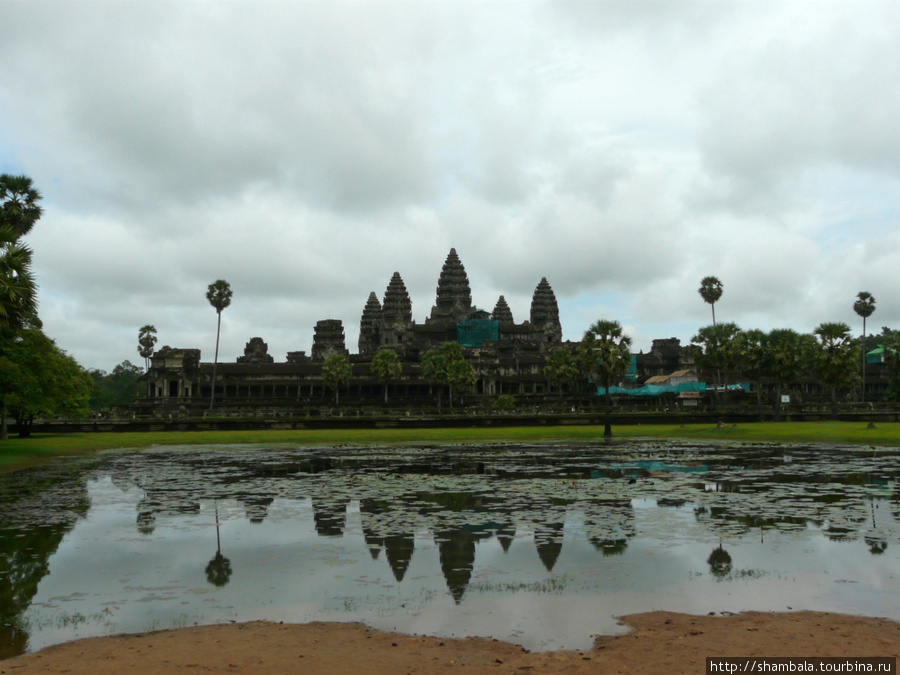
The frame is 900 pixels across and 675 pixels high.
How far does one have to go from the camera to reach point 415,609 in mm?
10070

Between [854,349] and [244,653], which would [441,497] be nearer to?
[244,653]

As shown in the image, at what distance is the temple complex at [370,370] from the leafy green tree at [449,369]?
6748mm

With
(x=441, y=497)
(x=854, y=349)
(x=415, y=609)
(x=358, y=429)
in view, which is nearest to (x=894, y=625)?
(x=415, y=609)

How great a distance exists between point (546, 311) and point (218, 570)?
444ft

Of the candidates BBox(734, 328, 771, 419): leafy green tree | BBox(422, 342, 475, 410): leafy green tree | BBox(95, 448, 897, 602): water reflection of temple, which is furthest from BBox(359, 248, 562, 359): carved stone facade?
BBox(95, 448, 897, 602): water reflection of temple

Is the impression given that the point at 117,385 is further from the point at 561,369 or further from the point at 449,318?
the point at 561,369

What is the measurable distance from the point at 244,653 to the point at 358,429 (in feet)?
179

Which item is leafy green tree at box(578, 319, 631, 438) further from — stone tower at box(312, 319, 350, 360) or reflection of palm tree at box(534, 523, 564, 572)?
stone tower at box(312, 319, 350, 360)

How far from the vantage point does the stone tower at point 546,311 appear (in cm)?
14400

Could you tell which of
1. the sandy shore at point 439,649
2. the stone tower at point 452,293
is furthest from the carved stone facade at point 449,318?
the sandy shore at point 439,649

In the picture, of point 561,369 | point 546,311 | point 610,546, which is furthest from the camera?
point 546,311

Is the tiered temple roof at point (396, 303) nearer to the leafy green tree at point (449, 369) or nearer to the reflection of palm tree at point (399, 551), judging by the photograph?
the leafy green tree at point (449, 369)

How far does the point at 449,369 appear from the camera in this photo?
8419cm

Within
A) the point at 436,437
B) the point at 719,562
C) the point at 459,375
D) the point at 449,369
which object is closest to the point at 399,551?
the point at 719,562
